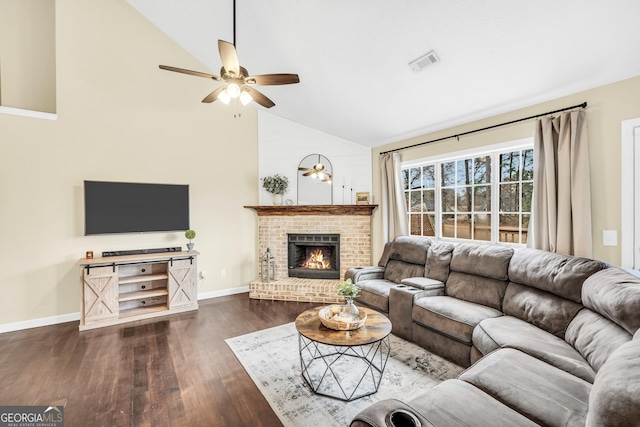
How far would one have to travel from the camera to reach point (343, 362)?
8.55 feet

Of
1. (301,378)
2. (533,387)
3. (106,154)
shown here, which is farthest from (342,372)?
(106,154)

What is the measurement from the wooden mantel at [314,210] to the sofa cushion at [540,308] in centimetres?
247

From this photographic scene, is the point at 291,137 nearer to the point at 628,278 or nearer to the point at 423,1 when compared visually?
the point at 423,1

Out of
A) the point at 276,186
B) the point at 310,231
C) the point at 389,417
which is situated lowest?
the point at 389,417

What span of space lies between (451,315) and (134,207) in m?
4.24

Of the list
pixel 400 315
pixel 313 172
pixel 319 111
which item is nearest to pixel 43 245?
pixel 313 172

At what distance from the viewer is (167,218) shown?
166 inches

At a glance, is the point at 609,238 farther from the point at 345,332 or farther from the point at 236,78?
→ the point at 236,78

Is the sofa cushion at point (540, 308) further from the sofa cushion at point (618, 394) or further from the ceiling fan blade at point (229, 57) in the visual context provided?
the ceiling fan blade at point (229, 57)

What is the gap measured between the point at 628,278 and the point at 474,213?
185 centimetres

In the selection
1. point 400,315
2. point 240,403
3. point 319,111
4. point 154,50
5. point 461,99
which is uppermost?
point 154,50

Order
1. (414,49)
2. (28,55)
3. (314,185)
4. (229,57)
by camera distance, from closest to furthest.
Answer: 1. (229,57)
2. (414,49)
3. (28,55)
4. (314,185)

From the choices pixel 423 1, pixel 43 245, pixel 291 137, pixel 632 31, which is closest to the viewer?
pixel 632 31

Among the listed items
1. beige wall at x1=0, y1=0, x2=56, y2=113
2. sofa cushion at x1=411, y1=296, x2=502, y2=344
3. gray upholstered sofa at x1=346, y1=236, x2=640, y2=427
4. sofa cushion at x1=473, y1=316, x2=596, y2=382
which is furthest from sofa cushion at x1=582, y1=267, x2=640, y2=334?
beige wall at x1=0, y1=0, x2=56, y2=113
